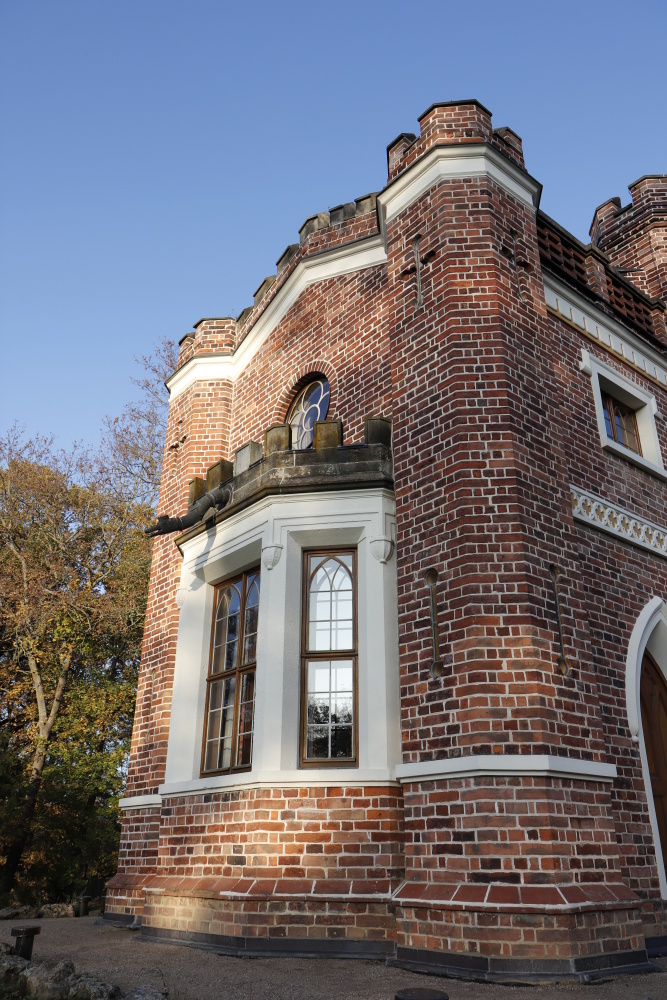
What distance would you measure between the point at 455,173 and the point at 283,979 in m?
7.25

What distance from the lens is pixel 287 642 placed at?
292 inches

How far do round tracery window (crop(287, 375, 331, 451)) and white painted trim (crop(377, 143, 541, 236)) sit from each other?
2.35 metres

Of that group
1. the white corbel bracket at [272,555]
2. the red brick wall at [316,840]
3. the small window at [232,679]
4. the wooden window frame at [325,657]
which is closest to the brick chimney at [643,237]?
the wooden window frame at [325,657]

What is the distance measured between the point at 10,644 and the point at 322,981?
18440 mm

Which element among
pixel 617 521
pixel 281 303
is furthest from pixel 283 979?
pixel 281 303

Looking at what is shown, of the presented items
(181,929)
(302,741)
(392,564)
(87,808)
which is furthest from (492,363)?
(87,808)

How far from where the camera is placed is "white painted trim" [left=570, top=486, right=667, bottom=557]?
A: 8000 mm

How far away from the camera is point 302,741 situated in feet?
23.6

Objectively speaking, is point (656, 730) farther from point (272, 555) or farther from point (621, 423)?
point (272, 555)

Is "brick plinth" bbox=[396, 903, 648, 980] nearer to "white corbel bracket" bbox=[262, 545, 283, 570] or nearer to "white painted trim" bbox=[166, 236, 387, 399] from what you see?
"white corbel bracket" bbox=[262, 545, 283, 570]

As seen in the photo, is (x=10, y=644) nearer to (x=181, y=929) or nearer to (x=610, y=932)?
(x=181, y=929)

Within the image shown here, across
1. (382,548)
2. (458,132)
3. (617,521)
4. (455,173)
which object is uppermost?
(458,132)

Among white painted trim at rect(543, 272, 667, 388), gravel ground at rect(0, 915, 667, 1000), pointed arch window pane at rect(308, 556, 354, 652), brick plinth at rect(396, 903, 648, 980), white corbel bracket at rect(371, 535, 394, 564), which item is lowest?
gravel ground at rect(0, 915, 667, 1000)

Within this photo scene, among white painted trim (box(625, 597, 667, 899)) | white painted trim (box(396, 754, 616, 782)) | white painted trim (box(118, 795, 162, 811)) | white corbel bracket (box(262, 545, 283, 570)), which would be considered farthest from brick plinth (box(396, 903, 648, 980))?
white painted trim (box(118, 795, 162, 811))
